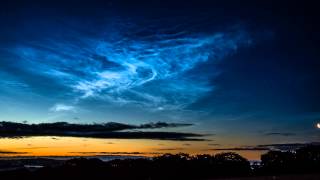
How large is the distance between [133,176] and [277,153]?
23.1 metres

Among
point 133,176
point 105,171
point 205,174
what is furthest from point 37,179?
point 205,174

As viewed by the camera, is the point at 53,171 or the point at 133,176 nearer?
the point at 133,176

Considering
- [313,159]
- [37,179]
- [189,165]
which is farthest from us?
[37,179]

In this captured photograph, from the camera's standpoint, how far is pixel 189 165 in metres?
65.5

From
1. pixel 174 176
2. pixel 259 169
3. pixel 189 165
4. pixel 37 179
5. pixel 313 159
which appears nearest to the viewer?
pixel 259 169

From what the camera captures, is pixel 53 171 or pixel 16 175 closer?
pixel 16 175

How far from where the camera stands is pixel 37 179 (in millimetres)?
71250

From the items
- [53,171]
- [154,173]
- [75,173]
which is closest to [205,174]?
[154,173]

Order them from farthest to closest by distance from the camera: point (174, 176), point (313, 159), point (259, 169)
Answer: point (174, 176), point (313, 159), point (259, 169)

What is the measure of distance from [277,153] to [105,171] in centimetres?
2839

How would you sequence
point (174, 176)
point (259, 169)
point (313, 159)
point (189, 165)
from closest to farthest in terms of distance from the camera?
1. point (259, 169)
2. point (313, 159)
3. point (174, 176)
4. point (189, 165)

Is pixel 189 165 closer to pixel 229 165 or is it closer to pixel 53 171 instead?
pixel 229 165

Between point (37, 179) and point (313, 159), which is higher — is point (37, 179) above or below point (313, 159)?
below

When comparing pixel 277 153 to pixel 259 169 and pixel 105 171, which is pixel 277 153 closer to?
pixel 259 169
